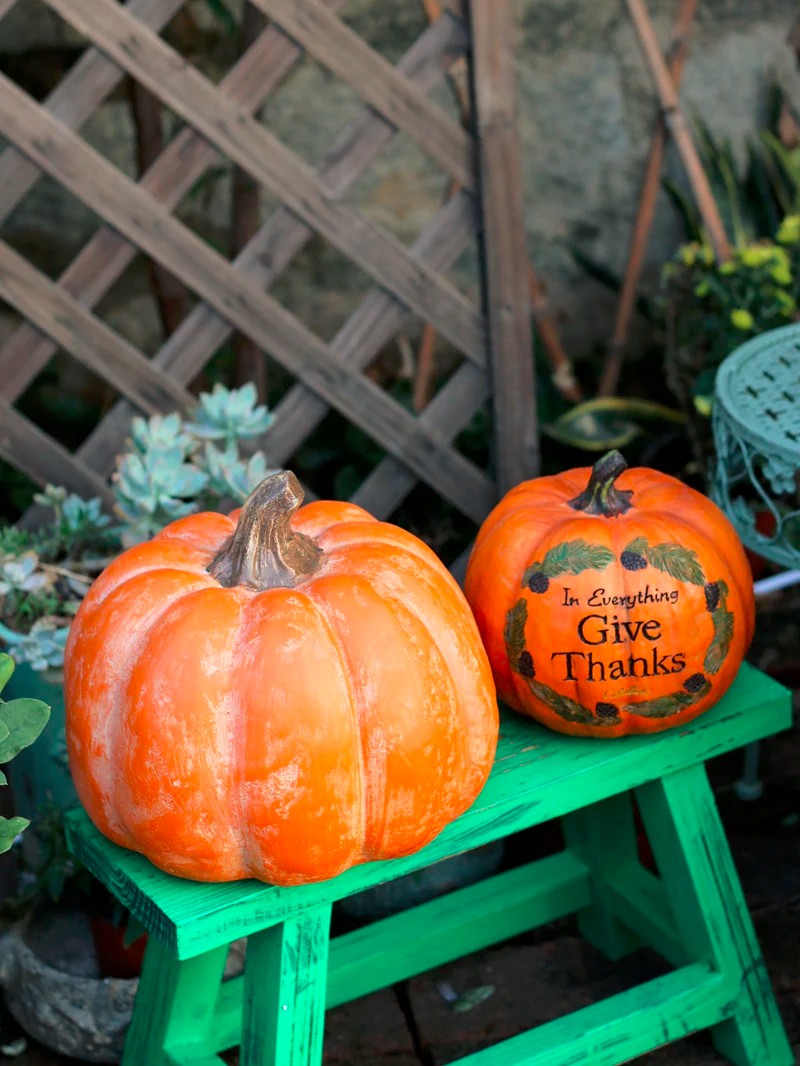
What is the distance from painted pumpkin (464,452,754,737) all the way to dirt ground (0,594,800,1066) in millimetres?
644

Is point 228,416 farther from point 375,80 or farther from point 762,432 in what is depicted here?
point 762,432

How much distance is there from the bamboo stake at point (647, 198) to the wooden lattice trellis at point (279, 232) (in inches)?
33.4

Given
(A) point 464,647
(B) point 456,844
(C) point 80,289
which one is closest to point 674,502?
(A) point 464,647

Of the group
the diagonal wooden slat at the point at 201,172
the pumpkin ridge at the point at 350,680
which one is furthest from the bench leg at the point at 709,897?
the diagonal wooden slat at the point at 201,172

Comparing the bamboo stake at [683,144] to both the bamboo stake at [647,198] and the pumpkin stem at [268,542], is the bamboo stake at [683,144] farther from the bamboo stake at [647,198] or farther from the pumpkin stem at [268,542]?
the pumpkin stem at [268,542]

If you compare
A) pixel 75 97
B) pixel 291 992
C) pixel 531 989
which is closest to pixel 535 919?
pixel 531 989

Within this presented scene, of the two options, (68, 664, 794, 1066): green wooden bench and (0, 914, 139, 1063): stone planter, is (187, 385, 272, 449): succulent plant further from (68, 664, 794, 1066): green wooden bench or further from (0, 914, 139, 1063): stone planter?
(0, 914, 139, 1063): stone planter

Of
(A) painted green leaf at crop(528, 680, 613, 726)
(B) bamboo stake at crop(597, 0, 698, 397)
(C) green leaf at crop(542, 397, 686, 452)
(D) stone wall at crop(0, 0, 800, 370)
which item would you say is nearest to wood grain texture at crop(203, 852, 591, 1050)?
(A) painted green leaf at crop(528, 680, 613, 726)

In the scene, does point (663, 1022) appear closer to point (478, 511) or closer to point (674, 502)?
point (674, 502)

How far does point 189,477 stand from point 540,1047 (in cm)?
97

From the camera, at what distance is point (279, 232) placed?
7.63 ft

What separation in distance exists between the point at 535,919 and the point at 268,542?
101 centimetres

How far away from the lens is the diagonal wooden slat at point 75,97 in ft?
7.09

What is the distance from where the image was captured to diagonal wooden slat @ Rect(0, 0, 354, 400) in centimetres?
223
